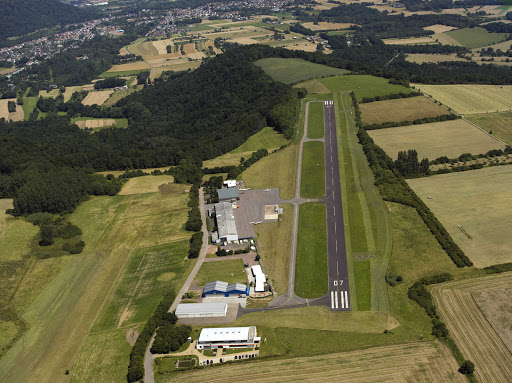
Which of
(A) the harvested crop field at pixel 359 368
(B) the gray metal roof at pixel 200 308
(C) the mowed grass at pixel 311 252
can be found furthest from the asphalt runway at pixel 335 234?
(B) the gray metal roof at pixel 200 308

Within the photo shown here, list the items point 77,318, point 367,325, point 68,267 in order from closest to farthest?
1. point 367,325
2. point 77,318
3. point 68,267

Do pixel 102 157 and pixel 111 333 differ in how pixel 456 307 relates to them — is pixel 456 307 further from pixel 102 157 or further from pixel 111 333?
pixel 102 157

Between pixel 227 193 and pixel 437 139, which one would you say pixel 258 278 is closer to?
pixel 227 193

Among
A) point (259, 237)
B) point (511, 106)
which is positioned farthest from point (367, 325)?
point (511, 106)

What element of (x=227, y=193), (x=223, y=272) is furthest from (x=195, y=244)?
(x=227, y=193)

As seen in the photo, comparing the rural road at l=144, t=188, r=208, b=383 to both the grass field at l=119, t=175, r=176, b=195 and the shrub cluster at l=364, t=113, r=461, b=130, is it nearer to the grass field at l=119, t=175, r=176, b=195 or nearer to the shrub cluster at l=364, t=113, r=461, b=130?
the grass field at l=119, t=175, r=176, b=195

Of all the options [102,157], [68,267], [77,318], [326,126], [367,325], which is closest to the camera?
[367,325]

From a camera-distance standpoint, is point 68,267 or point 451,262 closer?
point 451,262
